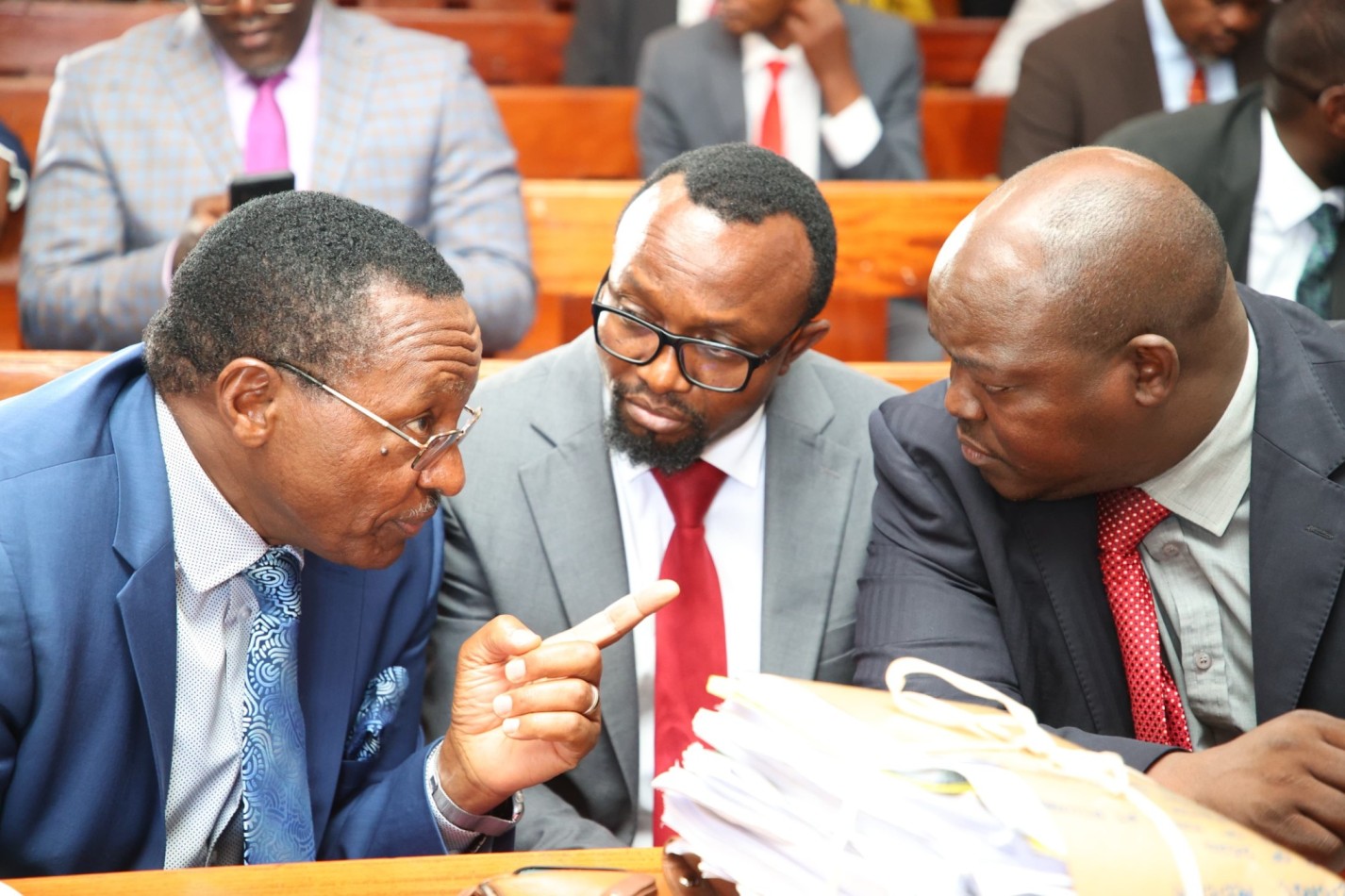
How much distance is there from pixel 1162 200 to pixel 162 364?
1.19m

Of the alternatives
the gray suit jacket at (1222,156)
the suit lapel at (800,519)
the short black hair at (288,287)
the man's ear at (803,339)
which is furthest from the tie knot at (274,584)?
the gray suit jacket at (1222,156)

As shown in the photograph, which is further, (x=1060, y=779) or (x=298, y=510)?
(x=298, y=510)

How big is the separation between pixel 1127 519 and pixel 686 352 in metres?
0.65

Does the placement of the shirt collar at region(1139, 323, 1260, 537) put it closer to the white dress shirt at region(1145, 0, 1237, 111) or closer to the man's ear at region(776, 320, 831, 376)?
the man's ear at region(776, 320, 831, 376)

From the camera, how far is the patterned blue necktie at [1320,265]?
2.69 m

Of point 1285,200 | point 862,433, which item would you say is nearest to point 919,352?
point 1285,200

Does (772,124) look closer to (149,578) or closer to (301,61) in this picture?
(301,61)

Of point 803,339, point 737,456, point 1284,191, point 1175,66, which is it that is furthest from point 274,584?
point 1175,66

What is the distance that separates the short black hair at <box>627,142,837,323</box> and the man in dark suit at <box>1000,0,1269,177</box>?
1.87 meters

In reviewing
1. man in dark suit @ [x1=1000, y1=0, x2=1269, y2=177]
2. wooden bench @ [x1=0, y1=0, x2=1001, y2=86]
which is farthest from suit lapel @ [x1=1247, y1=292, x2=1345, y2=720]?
wooden bench @ [x1=0, y1=0, x2=1001, y2=86]

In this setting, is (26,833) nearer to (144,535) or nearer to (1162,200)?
(144,535)

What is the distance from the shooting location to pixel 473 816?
1694 mm

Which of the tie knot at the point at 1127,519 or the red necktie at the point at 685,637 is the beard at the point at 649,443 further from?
the tie knot at the point at 1127,519

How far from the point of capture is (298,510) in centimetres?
162
